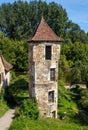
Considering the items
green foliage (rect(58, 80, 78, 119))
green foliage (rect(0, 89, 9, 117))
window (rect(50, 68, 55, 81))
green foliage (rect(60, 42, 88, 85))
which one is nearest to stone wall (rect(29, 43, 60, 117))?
window (rect(50, 68, 55, 81))

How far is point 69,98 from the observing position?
43.6 metres

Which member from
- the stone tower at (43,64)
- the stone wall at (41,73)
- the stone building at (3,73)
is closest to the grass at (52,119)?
the stone wall at (41,73)

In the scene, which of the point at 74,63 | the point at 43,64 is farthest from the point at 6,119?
the point at 74,63

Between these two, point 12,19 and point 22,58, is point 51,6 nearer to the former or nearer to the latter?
point 12,19

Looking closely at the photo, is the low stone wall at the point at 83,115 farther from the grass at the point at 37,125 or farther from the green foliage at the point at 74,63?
the green foliage at the point at 74,63

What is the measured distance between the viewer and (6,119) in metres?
33.6

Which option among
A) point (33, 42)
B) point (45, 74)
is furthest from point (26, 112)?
point (33, 42)

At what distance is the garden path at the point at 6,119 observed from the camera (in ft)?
102

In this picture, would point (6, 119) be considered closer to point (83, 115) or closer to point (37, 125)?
point (37, 125)

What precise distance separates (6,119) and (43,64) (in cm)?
714

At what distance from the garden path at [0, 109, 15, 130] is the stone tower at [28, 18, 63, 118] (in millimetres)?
3178

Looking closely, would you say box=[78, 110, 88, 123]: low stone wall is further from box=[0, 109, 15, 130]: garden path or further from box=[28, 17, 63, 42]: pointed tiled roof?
box=[28, 17, 63, 42]: pointed tiled roof

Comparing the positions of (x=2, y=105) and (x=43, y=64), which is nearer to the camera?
(x=43, y=64)

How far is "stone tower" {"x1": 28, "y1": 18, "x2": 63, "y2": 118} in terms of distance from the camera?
3453cm
